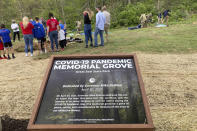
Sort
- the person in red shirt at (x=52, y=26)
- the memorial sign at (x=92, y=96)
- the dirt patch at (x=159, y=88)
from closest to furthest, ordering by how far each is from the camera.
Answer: the memorial sign at (x=92, y=96)
the dirt patch at (x=159, y=88)
the person in red shirt at (x=52, y=26)

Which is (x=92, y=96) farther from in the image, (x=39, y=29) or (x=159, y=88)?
(x=39, y=29)

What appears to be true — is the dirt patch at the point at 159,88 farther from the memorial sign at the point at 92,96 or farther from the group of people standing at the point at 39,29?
the group of people standing at the point at 39,29

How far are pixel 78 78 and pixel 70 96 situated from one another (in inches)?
12.5

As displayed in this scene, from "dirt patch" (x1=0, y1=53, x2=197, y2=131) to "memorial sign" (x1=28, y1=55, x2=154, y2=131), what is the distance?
1468mm

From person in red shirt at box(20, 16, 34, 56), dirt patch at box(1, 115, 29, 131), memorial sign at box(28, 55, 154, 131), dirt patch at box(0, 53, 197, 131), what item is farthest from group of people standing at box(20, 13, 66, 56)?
memorial sign at box(28, 55, 154, 131)

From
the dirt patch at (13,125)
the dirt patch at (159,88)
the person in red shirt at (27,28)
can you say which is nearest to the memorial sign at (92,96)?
the dirt patch at (13,125)

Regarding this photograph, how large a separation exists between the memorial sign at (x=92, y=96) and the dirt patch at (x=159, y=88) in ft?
4.82

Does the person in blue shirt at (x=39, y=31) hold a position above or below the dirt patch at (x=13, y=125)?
above

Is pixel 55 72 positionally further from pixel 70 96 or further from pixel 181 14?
pixel 181 14

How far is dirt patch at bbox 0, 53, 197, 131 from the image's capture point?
146 inches

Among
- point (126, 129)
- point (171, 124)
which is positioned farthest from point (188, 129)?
point (126, 129)

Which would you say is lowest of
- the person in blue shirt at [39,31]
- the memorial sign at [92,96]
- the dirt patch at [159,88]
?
the dirt patch at [159,88]

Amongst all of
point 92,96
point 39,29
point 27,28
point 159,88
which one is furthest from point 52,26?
point 92,96

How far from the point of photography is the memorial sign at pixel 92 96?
2.13 meters
